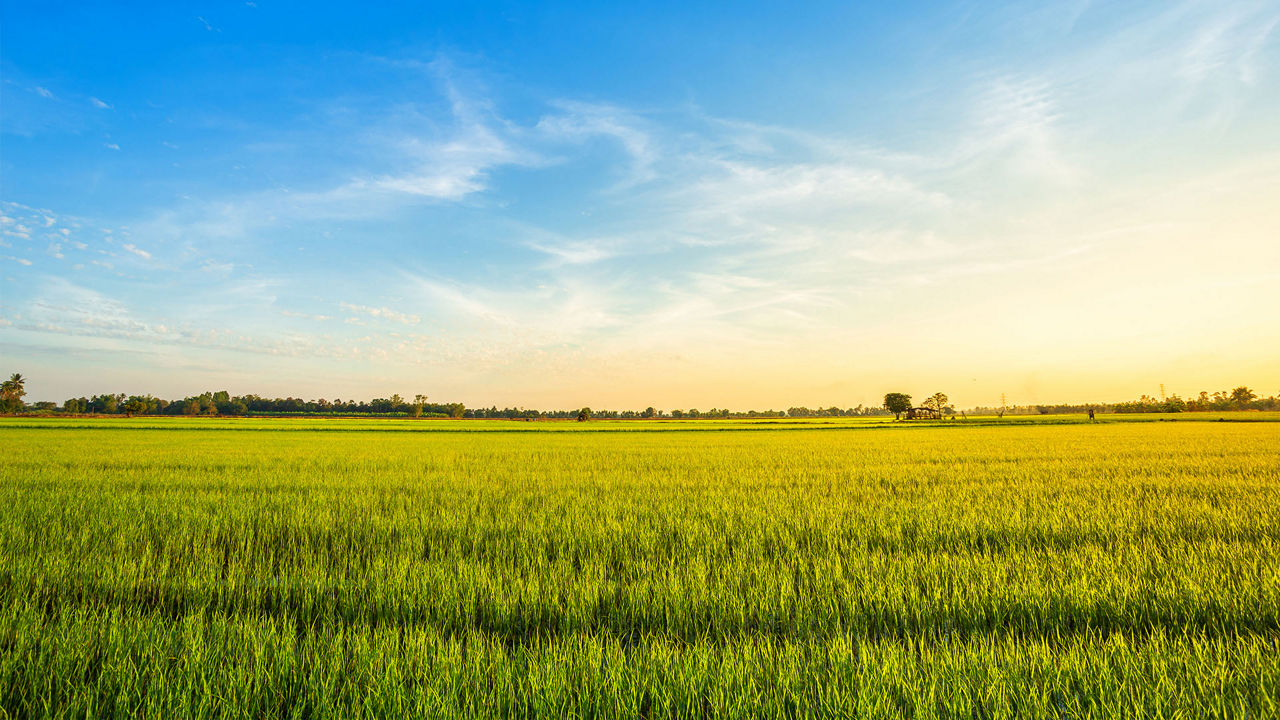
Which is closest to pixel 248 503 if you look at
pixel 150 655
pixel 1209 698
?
pixel 150 655

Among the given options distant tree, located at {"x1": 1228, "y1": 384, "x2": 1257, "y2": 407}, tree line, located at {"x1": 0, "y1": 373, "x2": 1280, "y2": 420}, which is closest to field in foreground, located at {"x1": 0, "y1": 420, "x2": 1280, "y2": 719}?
tree line, located at {"x1": 0, "y1": 373, "x2": 1280, "y2": 420}

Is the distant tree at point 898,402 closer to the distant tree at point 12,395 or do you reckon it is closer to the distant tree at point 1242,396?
the distant tree at point 1242,396

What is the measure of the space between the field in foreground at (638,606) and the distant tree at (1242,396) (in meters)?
167

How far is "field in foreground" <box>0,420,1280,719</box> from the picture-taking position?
6.97 feet

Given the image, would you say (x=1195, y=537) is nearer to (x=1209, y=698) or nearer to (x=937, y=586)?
(x=937, y=586)

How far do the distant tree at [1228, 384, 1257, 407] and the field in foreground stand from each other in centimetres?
16696

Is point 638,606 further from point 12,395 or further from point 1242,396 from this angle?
point 1242,396

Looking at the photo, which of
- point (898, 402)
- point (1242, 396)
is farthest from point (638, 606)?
point (1242, 396)

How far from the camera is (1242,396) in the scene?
4609 inches

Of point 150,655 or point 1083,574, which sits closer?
point 150,655

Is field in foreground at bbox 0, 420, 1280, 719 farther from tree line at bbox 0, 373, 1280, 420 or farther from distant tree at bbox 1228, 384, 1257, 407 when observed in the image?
distant tree at bbox 1228, 384, 1257, 407

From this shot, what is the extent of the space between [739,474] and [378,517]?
6.87 m

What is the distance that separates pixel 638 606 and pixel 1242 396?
178 m

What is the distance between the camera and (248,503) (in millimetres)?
6754
